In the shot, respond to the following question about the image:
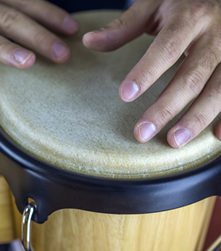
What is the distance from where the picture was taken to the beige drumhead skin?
1.19 feet

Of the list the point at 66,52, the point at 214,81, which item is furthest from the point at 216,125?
the point at 66,52

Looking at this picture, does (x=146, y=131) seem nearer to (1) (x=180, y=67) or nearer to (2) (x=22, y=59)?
(1) (x=180, y=67)

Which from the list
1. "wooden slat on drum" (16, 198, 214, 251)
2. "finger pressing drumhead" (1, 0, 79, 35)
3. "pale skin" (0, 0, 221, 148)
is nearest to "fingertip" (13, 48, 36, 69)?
"pale skin" (0, 0, 221, 148)

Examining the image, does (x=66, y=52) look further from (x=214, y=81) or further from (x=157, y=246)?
(x=157, y=246)

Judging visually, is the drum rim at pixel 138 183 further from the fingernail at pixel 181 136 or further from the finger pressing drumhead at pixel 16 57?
the finger pressing drumhead at pixel 16 57

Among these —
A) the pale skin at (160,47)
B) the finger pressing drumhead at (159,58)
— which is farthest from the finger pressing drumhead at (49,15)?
the finger pressing drumhead at (159,58)

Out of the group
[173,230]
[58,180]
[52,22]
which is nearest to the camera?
[58,180]

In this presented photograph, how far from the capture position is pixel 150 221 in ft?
1.37

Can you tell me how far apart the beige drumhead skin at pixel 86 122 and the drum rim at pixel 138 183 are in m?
0.01

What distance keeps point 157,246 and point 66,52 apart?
36 centimetres

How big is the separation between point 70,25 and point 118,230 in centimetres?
39

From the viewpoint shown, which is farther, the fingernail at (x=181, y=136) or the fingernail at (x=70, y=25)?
the fingernail at (x=70, y=25)

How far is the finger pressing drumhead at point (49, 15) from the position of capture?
56cm

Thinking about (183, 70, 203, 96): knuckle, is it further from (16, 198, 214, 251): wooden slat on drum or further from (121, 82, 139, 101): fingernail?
(16, 198, 214, 251): wooden slat on drum
